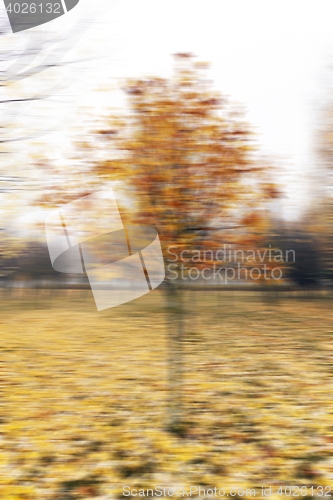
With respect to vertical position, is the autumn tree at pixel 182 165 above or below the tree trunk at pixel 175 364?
above

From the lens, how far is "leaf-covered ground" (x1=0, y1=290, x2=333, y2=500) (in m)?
3.15

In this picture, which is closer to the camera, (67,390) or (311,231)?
(67,390)

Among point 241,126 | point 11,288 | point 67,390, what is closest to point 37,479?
point 67,390

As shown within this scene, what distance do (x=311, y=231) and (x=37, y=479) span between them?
964 cm

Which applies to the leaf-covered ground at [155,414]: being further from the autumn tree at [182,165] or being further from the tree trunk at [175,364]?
the autumn tree at [182,165]

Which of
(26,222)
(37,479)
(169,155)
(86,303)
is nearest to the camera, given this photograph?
(37,479)

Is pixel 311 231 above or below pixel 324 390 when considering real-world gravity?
below

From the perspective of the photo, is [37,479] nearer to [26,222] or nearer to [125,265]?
[125,265]

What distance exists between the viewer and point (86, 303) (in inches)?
624

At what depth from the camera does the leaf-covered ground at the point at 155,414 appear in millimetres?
3152

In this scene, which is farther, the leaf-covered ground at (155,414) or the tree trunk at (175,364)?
the tree trunk at (175,364)

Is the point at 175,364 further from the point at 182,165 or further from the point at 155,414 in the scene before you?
the point at 182,165

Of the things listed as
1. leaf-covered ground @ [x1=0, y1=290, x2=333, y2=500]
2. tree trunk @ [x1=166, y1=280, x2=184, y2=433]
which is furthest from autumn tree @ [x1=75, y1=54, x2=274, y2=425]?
leaf-covered ground @ [x1=0, y1=290, x2=333, y2=500]

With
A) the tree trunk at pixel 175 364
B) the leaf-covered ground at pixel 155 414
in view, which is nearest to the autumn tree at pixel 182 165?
the tree trunk at pixel 175 364
